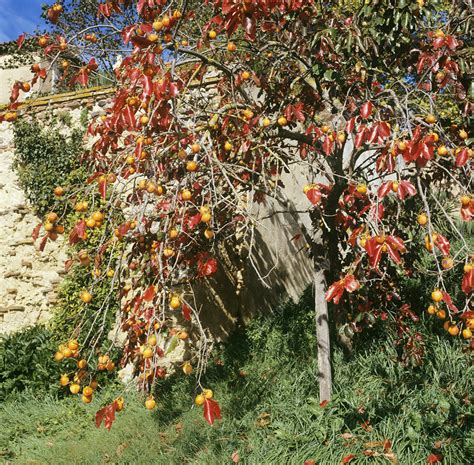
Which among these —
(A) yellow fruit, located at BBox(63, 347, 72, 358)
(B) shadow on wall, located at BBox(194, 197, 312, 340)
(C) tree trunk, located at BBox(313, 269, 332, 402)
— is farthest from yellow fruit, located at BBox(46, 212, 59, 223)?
(B) shadow on wall, located at BBox(194, 197, 312, 340)

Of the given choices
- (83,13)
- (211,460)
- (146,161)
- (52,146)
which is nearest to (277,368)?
(211,460)

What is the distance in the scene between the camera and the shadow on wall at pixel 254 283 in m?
Answer: 5.31

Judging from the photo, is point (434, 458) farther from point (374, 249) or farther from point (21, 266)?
point (21, 266)

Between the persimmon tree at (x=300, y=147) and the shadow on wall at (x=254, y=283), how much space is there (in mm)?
1841

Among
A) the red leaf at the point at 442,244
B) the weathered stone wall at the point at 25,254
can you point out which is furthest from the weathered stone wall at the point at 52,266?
the red leaf at the point at 442,244

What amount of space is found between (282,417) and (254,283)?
2.68m

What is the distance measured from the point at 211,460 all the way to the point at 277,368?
131 centimetres

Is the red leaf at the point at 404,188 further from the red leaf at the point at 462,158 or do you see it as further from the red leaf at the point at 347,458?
the red leaf at the point at 347,458

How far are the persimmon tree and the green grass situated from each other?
26 centimetres

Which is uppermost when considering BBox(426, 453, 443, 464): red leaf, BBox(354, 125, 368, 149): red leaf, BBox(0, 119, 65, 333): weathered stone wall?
BBox(0, 119, 65, 333): weathered stone wall

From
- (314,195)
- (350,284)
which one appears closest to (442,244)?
(350,284)

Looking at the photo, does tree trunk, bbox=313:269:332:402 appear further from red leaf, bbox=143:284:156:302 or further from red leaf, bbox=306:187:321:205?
red leaf, bbox=143:284:156:302

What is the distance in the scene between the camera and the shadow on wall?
17.4 ft

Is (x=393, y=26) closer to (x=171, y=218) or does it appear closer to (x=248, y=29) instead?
(x=248, y=29)
